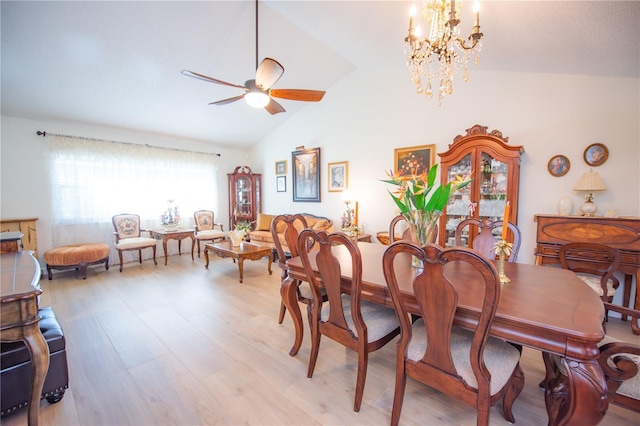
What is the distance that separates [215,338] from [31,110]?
4187mm

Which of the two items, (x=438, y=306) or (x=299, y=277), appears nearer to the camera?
(x=438, y=306)

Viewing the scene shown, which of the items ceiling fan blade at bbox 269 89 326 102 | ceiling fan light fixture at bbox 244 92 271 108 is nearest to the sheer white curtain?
ceiling fan light fixture at bbox 244 92 271 108

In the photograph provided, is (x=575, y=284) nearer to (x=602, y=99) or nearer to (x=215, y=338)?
(x=602, y=99)

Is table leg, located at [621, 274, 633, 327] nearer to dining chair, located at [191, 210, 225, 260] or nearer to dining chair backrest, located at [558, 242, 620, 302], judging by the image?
dining chair backrest, located at [558, 242, 620, 302]

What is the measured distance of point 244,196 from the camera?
5.94 meters

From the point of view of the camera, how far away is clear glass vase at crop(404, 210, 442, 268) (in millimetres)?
1603

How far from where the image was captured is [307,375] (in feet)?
5.74

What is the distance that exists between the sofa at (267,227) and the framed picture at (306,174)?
41cm

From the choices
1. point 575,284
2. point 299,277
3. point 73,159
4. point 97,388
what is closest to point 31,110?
point 73,159

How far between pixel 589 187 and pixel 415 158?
6.00 ft

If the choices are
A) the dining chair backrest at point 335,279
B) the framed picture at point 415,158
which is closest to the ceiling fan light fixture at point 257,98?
the dining chair backrest at point 335,279

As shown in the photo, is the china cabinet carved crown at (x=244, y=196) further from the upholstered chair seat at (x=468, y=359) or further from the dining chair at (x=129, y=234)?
the upholstered chair seat at (x=468, y=359)

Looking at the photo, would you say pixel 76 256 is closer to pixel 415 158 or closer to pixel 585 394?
pixel 415 158

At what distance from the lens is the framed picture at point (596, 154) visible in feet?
8.36
